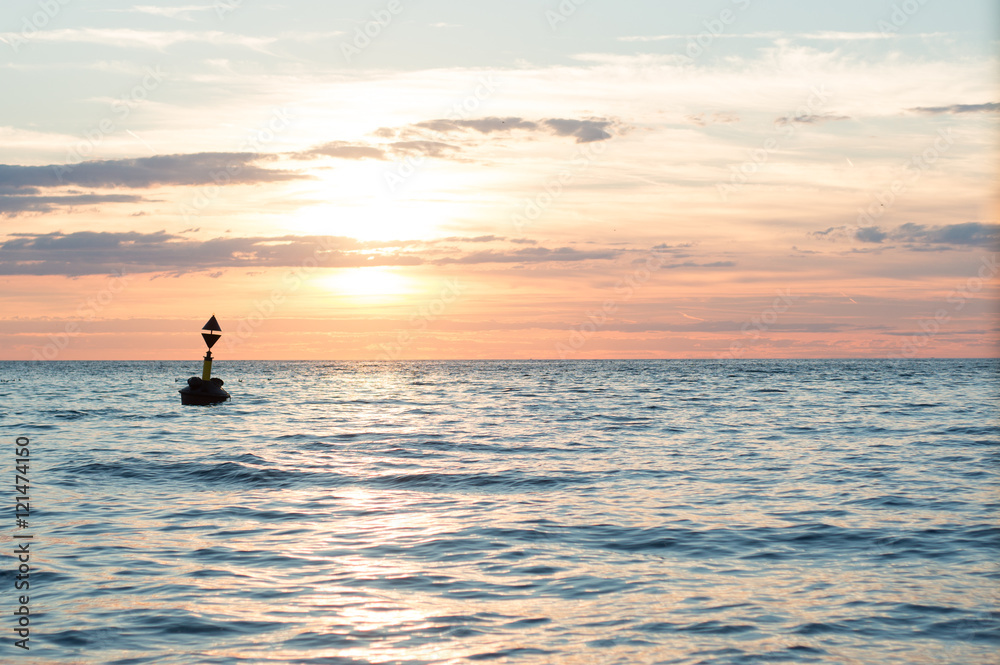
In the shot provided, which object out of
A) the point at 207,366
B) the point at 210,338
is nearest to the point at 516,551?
the point at 210,338

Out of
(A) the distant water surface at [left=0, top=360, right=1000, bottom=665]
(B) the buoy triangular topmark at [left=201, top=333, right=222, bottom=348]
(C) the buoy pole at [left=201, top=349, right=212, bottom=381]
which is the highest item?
(B) the buoy triangular topmark at [left=201, top=333, right=222, bottom=348]

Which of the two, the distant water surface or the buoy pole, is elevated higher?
the buoy pole

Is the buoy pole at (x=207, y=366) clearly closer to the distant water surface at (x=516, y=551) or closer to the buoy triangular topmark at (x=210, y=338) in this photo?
the buoy triangular topmark at (x=210, y=338)

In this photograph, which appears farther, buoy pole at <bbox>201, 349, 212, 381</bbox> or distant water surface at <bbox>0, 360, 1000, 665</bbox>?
buoy pole at <bbox>201, 349, 212, 381</bbox>

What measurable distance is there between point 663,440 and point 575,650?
20.4 metres

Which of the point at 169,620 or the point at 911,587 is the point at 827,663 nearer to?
the point at 911,587

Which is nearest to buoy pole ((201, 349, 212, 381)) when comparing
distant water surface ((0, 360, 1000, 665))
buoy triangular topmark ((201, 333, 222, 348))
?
buoy triangular topmark ((201, 333, 222, 348))

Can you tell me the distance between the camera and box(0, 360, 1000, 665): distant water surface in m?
8.91

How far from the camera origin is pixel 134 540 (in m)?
13.7

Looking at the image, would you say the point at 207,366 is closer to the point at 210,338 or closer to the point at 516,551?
the point at 210,338

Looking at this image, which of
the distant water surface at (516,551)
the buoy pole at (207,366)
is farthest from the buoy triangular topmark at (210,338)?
the distant water surface at (516,551)

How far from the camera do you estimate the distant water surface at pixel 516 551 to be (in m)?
8.91

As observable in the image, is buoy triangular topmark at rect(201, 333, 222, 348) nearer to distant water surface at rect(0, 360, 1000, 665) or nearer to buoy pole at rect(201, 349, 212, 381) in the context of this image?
buoy pole at rect(201, 349, 212, 381)

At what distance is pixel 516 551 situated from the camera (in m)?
12.9
